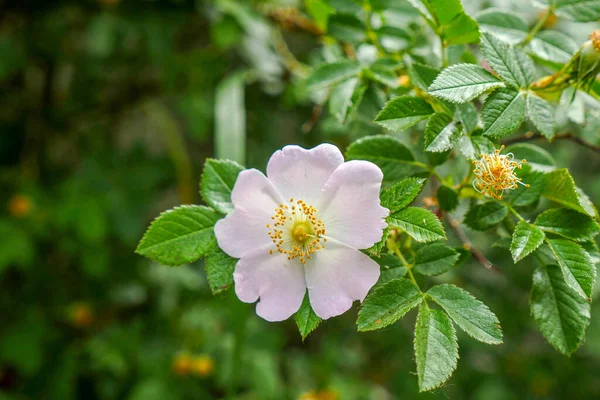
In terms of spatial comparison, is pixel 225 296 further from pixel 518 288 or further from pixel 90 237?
pixel 518 288

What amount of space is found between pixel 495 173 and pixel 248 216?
0.26m

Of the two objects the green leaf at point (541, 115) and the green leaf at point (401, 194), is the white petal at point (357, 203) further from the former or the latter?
the green leaf at point (541, 115)

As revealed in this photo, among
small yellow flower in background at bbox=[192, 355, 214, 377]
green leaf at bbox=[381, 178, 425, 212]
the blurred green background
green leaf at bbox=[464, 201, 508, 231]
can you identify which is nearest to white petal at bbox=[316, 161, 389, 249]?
green leaf at bbox=[381, 178, 425, 212]

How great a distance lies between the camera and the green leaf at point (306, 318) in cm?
51

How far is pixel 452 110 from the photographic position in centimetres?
57

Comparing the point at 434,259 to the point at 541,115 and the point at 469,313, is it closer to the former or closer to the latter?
the point at 469,313

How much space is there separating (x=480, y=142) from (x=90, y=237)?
1.07 metres

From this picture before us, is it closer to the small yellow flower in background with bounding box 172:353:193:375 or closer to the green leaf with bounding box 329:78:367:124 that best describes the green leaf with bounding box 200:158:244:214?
the green leaf with bounding box 329:78:367:124

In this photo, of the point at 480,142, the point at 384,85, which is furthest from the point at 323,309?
the point at 384,85

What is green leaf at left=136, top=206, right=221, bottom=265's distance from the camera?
557 millimetres

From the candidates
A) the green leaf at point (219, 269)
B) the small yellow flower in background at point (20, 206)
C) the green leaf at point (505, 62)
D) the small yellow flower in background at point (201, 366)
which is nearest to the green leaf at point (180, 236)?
the green leaf at point (219, 269)

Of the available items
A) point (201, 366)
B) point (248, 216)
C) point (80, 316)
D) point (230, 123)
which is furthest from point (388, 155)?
point (80, 316)

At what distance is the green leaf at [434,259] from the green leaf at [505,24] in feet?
1.09

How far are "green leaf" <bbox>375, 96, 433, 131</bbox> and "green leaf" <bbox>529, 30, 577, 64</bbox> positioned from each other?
0.74ft
